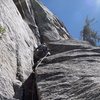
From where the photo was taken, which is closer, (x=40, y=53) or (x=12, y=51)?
(x=12, y=51)

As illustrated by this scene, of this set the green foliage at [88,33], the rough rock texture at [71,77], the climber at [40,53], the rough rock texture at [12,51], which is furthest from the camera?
the green foliage at [88,33]

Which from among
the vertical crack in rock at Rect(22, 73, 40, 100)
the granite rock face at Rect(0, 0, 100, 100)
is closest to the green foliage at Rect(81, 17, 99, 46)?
the granite rock face at Rect(0, 0, 100, 100)

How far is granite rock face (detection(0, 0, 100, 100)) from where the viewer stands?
13799 mm

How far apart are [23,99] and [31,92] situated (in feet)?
2.81

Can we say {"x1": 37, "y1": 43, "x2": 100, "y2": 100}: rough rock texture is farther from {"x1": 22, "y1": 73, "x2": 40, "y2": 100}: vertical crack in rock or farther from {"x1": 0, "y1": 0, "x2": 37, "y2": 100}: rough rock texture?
{"x1": 0, "y1": 0, "x2": 37, "y2": 100}: rough rock texture

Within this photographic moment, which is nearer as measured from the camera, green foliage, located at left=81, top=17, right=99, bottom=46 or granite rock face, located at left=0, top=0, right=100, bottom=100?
granite rock face, located at left=0, top=0, right=100, bottom=100

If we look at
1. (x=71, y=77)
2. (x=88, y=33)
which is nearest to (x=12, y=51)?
(x=71, y=77)

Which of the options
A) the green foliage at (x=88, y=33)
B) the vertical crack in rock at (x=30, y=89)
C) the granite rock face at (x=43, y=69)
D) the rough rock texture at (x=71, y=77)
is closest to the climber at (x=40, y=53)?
the granite rock face at (x=43, y=69)

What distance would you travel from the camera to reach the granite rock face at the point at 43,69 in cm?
1380

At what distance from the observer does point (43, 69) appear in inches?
693

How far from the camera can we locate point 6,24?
1888 cm

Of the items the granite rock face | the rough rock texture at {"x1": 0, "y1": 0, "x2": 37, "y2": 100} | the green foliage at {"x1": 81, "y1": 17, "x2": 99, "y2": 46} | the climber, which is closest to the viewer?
the granite rock face

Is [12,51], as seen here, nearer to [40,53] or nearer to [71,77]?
[71,77]

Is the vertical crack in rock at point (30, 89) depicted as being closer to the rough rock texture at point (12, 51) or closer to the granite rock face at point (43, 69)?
the granite rock face at point (43, 69)
